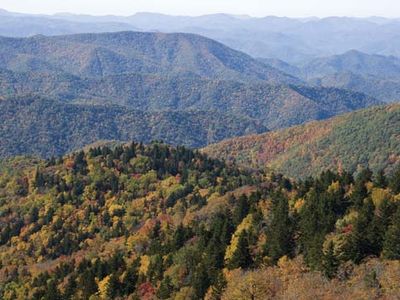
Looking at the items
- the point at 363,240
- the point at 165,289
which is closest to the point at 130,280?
the point at 165,289

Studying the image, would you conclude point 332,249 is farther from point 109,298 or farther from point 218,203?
point 218,203

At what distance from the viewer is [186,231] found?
86.1 meters

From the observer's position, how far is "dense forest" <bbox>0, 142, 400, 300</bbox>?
55125 millimetres

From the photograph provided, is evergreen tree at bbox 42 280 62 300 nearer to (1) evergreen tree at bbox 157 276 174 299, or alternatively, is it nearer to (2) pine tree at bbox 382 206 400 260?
(1) evergreen tree at bbox 157 276 174 299

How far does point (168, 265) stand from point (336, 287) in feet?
91.1

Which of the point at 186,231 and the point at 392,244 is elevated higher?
the point at 392,244

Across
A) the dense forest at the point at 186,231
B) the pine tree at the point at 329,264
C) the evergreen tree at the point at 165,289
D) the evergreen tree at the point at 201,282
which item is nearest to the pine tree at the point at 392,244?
the dense forest at the point at 186,231

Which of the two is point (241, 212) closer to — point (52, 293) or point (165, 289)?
point (165, 289)

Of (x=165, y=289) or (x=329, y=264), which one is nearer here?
(x=329, y=264)

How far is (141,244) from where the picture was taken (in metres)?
94.4

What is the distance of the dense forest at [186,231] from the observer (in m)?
55.1

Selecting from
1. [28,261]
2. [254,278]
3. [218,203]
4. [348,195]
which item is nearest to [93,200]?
[28,261]

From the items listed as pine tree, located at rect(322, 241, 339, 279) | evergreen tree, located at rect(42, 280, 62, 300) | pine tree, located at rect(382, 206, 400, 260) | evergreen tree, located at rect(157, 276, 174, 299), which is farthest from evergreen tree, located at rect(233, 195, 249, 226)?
pine tree, located at rect(382, 206, 400, 260)

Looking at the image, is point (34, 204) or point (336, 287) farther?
point (34, 204)
